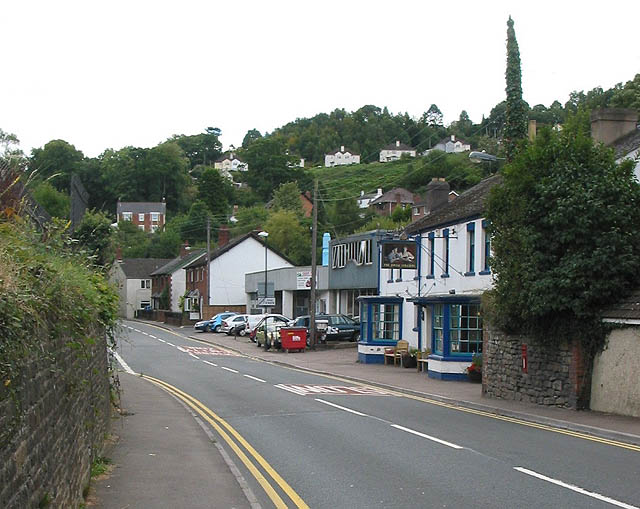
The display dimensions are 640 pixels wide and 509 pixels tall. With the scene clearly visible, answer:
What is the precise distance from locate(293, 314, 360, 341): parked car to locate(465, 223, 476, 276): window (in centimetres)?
1705

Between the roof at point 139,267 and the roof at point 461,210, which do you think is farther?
the roof at point 139,267

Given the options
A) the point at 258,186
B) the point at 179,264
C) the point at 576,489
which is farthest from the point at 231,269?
the point at 258,186

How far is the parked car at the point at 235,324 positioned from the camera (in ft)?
201

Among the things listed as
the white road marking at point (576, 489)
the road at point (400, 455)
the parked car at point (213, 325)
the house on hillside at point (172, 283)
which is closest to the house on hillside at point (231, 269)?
the parked car at point (213, 325)

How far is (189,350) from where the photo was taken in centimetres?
4697

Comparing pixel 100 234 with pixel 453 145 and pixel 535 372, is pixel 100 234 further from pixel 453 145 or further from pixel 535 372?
pixel 453 145

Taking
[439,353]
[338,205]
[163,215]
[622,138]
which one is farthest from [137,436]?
[163,215]

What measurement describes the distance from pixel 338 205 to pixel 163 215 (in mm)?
44900

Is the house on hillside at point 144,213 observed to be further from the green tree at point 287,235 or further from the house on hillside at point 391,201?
the green tree at point 287,235

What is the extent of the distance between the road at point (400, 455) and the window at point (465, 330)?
500 centimetres

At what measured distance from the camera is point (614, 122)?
95.6ft

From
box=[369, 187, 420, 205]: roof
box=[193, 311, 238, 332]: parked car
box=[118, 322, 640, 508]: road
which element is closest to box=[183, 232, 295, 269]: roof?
box=[193, 311, 238, 332]: parked car

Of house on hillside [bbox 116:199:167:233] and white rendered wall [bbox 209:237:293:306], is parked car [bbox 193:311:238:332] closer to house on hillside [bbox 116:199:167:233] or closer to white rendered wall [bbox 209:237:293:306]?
white rendered wall [bbox 209:237:293:306]

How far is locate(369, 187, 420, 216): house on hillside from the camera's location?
446 ft
